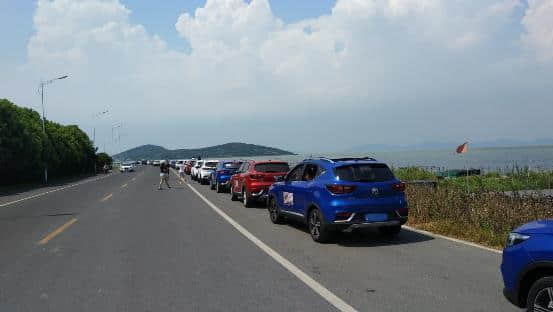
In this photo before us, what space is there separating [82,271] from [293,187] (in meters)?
5.13

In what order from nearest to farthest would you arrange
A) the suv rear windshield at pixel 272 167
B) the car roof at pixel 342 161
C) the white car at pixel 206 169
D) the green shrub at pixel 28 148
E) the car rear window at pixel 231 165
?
the car roof at pixel 342 161
the suv rear windshield at pixel 272 167
the car rear window at pixel 231 165
the white car at pixel 206 169
the green shrub at pixel 28 148

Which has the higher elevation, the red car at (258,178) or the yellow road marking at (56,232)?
the red car at (258,178)

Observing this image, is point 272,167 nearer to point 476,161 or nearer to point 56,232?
point 56,232

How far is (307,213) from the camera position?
10.4m

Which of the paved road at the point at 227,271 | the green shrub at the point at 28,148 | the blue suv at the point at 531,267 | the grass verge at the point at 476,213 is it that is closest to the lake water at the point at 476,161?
the grass verge at the point at 476,213

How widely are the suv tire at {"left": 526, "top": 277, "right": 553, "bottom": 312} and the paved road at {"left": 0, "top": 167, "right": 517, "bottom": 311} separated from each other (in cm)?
62

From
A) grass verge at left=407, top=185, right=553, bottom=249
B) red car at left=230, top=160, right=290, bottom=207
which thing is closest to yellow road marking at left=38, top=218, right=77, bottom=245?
red car at left=230, top=160, right=290, bottom=207

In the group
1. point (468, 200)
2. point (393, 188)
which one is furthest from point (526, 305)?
point (468, 200)

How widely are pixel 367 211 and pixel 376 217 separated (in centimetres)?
22

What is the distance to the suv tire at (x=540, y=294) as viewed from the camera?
4.65 metres

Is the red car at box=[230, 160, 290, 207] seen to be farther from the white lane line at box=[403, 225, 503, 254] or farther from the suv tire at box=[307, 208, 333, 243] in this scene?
the suv tire at box=[307, 208, 333, 243]

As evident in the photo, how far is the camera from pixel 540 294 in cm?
474

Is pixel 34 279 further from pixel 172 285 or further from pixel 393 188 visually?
pixel 393 188

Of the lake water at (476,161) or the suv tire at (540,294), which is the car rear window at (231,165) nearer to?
the lake water at (476,161)
